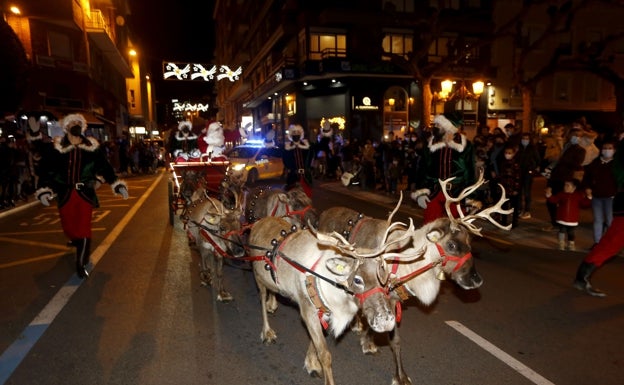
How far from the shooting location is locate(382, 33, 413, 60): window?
3030cm

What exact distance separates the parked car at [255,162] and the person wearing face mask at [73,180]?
12.0m

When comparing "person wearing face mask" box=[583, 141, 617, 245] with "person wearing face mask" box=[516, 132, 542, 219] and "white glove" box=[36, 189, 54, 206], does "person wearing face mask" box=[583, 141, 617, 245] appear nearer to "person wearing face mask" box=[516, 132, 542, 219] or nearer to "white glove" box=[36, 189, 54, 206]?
"person wearing face mask" box=[516, 132, 542, 219]

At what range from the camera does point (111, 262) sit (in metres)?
7.74

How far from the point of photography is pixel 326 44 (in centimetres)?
2972

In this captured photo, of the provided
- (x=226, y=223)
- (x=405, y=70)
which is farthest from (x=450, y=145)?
(x=405, y=70)

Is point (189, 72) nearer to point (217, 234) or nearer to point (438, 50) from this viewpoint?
point (438, 50)

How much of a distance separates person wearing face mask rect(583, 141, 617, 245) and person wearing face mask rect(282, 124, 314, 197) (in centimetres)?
514

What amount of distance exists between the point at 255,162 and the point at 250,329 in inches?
583

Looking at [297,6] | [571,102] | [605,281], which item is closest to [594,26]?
[571,102]

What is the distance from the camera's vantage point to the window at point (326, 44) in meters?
29.4

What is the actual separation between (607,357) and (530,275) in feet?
8.32

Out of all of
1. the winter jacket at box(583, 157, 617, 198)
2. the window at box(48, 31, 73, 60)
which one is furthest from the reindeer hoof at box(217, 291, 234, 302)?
the window at box(48, 31, 73, 60)

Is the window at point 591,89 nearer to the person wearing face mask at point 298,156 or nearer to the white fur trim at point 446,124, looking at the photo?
the person wearing face mask at point 298,156

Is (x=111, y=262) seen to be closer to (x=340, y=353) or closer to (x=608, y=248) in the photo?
(x=340, y=353)
